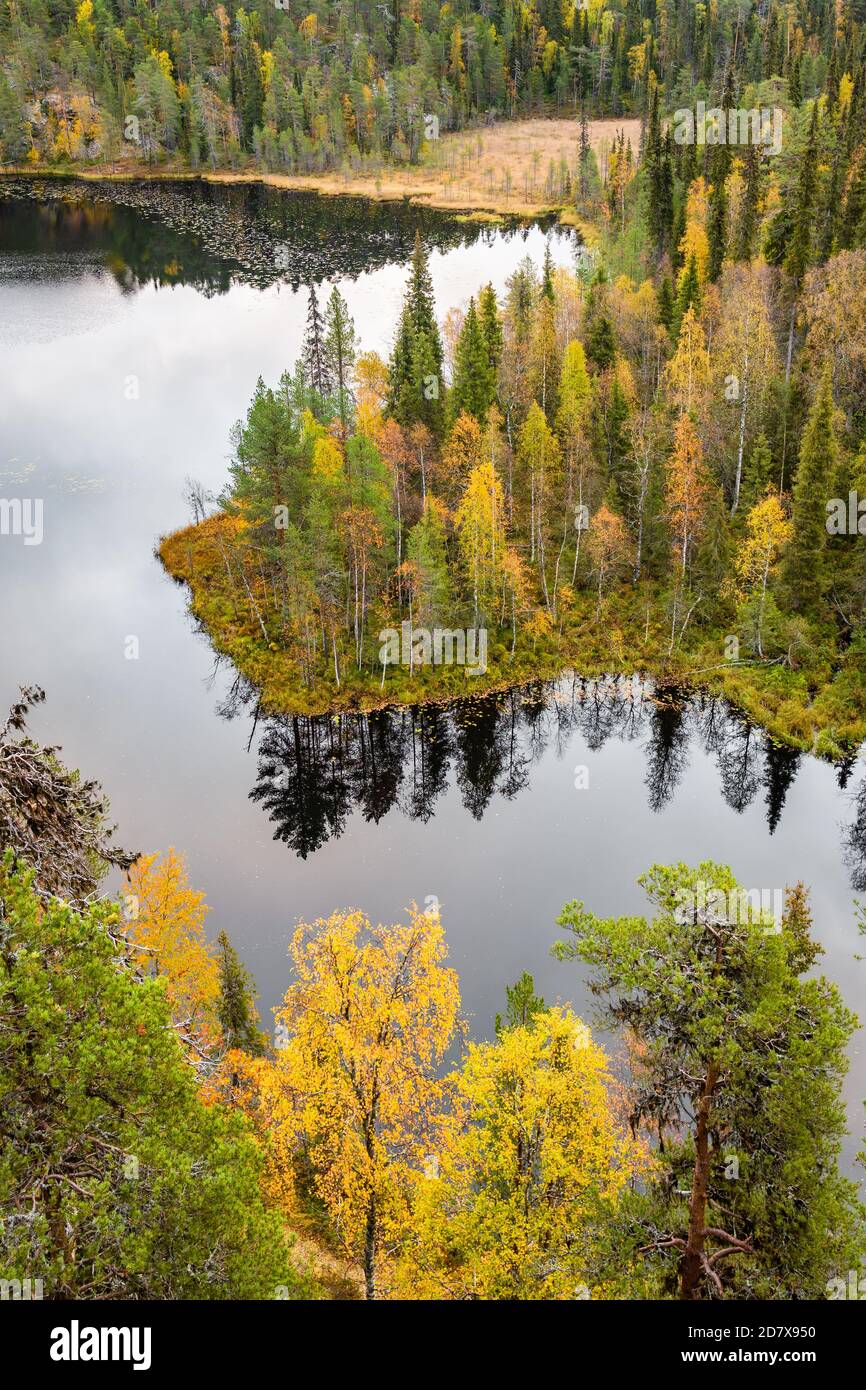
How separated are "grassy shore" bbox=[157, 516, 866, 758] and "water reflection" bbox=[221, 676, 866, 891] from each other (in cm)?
92

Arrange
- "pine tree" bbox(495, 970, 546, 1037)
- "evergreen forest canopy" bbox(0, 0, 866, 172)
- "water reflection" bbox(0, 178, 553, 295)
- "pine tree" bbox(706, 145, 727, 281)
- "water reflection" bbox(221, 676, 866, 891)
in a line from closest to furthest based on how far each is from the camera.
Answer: "pine tree" bbox(495, 970, 546, 1037) → "water reflection" bbox(221, 676, 866, 891) → "pine tree" bbox(706, 145, 727, 281) → "water reflection" bbox(0, 178, 553, 295) → "evergreen forest canopy" bbox(0, 0, 866, 172)

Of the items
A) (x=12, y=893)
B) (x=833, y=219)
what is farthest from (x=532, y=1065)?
(x=833, y=219)

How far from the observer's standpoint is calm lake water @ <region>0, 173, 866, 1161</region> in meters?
44.4

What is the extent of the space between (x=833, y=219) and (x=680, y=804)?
5380 centimetres

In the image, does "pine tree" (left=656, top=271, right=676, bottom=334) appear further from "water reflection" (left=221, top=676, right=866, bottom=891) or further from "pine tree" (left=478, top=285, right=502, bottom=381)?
"water reflection" (left=221, top=676, right=866, bottom=891)

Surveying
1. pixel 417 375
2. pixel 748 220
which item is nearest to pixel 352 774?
pixel 417 375

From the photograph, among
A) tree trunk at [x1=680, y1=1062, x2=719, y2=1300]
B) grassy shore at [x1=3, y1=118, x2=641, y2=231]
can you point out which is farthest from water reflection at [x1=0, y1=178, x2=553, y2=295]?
tree trunk at [x1=680, y1=1062, x2=719, y2=1300]

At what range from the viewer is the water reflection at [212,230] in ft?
427

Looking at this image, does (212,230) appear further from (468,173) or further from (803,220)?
(803,220)

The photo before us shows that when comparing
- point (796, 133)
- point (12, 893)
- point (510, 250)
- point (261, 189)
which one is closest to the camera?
point (12, 893)

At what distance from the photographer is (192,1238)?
1495 centimetres

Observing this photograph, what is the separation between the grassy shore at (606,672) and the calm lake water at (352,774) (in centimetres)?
130

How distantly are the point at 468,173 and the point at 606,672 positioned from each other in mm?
144595
